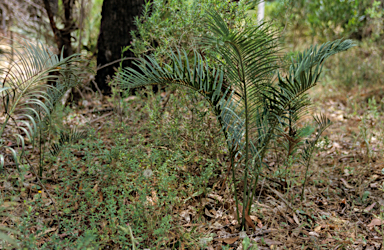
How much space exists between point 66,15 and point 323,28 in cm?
565

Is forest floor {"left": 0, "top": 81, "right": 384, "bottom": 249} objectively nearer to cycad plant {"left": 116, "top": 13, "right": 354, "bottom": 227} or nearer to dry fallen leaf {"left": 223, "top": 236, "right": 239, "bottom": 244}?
dry fallen leaf {"left": 223, "top": 236, "right": 239, "bottom": 244}

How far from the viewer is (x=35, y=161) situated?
3145mm

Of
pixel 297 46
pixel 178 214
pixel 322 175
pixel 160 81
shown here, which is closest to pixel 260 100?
pixel 160 81

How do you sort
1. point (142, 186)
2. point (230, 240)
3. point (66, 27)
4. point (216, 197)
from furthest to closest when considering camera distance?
1. point (66, 27)
2. point (216, 197)
3. point (142, 186)
4. point (230, 240)

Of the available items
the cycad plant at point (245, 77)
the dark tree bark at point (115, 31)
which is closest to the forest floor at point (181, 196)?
the cycad plant at point (245, 77)

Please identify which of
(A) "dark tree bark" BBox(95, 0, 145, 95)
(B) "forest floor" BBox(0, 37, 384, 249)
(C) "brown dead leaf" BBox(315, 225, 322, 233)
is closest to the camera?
(B) "forest floor" BBox(0, 37, 384, 249)

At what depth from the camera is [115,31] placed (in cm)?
439

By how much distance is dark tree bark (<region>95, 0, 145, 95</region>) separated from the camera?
168 inches

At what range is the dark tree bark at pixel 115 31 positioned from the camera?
14.0 ft

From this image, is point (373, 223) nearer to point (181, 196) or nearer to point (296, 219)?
point (296, 219)

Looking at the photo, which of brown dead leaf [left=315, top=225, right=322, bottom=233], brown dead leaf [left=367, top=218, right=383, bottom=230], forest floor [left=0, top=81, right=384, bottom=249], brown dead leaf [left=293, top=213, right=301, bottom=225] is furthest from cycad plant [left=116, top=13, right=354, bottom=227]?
brown dead leaf [left=367, top=218, right=383, bottom=230]

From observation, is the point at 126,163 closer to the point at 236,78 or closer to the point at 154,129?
the point at 154,129

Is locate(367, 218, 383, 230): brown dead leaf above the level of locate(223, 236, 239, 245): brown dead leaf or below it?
below

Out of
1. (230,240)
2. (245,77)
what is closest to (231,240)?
(230,240)
